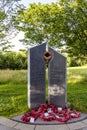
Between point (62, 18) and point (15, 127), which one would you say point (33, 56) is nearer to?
point (15, 127)

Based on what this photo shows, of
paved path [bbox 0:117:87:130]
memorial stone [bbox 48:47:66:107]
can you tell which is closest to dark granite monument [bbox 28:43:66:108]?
memorial stone [bbox 48:47:66:107]

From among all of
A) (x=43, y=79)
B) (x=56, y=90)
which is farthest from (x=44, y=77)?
(x=56, y=90)

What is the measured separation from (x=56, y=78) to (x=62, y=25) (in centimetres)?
1345

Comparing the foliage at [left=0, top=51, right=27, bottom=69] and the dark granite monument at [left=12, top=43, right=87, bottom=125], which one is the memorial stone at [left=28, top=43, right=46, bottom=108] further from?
the foliage at [left=0, top=51, right=27, bottom=69]

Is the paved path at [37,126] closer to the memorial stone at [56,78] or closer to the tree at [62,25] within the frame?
the memorial stone at [56,78]

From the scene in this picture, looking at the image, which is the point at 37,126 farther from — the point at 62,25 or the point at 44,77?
the point at 62,25

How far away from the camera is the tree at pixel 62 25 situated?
21062 mm

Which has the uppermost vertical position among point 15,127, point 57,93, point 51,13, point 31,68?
point 51,13

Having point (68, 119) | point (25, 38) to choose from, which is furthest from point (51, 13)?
point (68, 119)

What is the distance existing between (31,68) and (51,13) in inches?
579

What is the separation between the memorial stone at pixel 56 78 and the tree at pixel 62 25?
41.0 ft

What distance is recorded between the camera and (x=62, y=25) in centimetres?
2084

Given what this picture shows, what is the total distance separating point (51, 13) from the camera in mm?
21719

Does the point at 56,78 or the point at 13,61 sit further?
the point at 13,61
